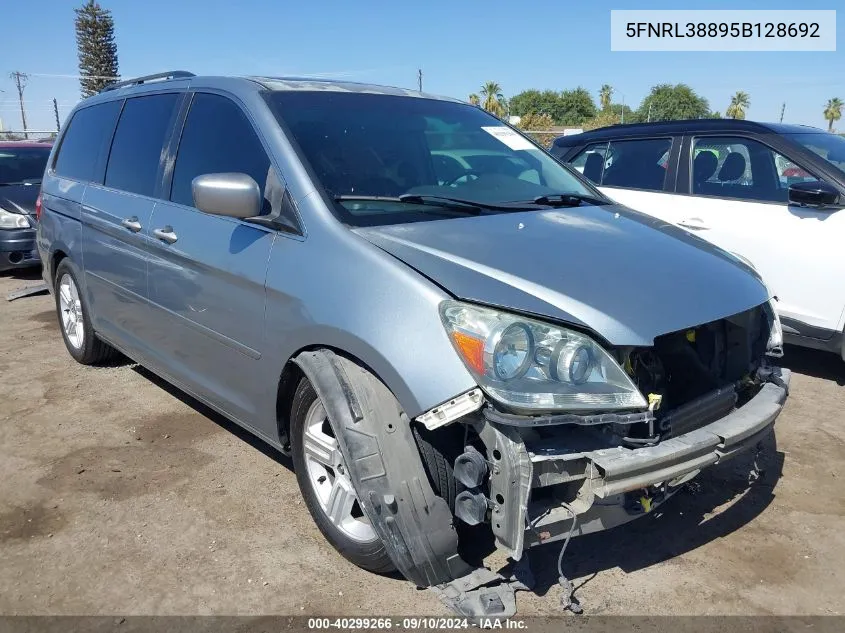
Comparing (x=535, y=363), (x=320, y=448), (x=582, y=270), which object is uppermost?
(x=582, y=270)

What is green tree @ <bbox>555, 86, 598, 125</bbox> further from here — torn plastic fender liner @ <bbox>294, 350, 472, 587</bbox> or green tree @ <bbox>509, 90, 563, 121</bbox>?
torn plastic fender liner @ <bbox>294, 350, 472, 587</bbox>

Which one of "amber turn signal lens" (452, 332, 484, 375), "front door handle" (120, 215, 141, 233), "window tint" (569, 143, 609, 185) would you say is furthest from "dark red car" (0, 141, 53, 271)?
"amber turn signal lens" (452, 332, 484, 375)

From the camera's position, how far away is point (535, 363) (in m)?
2.24

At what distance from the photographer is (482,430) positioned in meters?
2.20

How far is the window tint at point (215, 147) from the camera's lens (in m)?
3.12

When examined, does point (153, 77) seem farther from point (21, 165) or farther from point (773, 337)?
point (21, 165)

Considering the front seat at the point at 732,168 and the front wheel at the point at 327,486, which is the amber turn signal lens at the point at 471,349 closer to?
the front wheel at the point at 327,486

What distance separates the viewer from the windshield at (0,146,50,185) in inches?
366

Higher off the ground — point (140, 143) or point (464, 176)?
point (140, 143)

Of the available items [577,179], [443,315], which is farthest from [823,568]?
[577,179]

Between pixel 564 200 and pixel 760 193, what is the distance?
2.59 m

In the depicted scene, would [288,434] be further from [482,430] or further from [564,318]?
[564,318]

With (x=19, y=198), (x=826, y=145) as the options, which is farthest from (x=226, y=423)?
(x=19, y=198)

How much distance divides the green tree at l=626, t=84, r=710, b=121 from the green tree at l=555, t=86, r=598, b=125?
6471 millimetres
